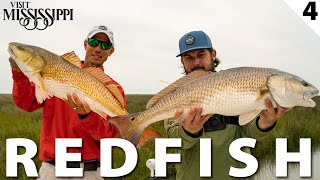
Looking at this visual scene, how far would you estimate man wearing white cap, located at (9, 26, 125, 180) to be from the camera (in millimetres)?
4148

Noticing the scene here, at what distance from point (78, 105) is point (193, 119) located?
91cm

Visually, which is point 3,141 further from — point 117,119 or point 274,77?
point 274,77

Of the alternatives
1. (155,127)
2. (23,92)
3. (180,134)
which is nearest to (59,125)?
(23,92)

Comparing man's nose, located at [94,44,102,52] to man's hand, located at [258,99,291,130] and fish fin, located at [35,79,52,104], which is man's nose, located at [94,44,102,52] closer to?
fish fin, located at [35,79,52,104]

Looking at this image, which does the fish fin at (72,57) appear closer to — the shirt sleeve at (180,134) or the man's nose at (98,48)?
the man's nose at (98,48)

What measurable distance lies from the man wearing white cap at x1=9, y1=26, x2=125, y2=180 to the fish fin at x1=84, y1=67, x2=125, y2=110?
0.17 m

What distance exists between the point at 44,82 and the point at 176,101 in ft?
3.34

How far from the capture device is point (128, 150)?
5152 millimetres

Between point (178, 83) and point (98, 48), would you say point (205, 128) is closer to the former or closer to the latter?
point (178, 83)

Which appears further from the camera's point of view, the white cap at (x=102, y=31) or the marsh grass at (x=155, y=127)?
the marsh grass at (x=155, y=127)

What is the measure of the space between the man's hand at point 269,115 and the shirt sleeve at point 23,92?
6.03 feet

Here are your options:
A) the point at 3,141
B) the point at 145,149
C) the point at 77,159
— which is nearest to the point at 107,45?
the point at 77,159

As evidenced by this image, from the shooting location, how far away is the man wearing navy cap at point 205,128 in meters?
3.63

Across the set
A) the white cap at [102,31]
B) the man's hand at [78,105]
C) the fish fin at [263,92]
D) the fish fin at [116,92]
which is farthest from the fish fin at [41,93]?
the fish fin at [263,92]
